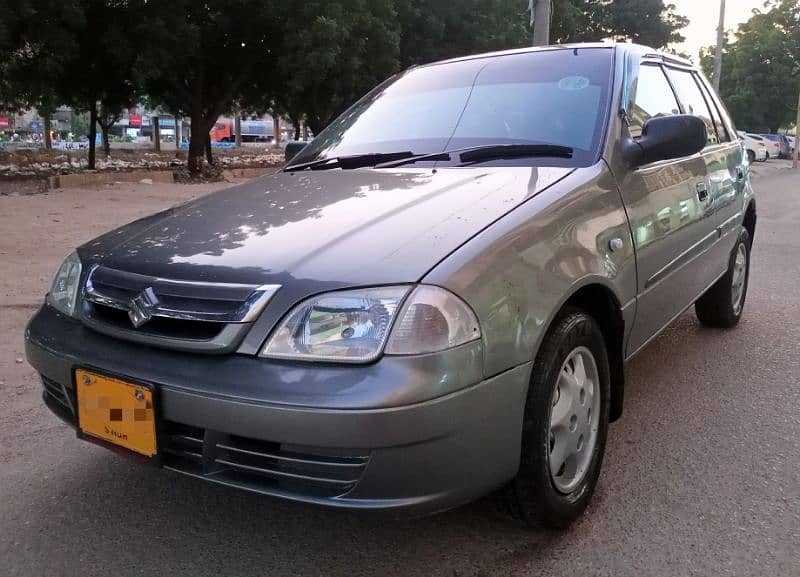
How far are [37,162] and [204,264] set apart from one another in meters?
23.3

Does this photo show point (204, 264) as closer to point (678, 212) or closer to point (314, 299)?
point (314, 299)

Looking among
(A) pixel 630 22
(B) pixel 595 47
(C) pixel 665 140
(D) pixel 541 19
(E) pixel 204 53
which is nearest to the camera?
(C) pixel 665 140

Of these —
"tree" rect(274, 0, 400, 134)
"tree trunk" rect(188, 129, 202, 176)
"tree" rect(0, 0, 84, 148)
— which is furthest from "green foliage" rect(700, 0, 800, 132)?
"tree" rect(0, 0, 84, 148)

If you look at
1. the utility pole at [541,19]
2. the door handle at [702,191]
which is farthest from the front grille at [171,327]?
the utility pole at [541,19]

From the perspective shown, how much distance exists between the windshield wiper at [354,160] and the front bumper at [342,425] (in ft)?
4.54

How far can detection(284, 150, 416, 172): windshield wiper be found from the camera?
10.3ft

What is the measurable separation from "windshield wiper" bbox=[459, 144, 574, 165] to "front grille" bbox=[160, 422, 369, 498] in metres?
1.48

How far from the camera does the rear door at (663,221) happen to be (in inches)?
114

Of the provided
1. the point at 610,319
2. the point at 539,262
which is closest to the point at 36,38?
the point at 610,319

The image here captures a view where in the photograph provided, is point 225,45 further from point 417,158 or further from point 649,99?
point 417,158

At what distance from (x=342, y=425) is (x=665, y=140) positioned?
73.1 inches

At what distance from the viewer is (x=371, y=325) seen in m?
1.91

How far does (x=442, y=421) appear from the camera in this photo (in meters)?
1.87

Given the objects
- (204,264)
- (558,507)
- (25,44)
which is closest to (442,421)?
(558,507)
